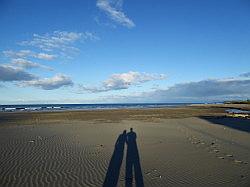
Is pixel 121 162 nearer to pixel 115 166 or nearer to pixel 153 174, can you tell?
pixel 115 166

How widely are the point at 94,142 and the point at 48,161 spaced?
14.4 ft

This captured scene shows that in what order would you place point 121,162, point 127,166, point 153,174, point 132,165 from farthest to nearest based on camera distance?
1. point 121,162
2. point 132,165
3. point 127,166
4. point 153,174

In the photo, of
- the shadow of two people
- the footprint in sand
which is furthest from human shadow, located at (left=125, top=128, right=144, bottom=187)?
the footprint in sand

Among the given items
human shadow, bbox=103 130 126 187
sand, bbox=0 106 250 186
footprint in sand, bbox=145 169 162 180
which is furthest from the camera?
footprint in sand, bbox=145 169 162 180

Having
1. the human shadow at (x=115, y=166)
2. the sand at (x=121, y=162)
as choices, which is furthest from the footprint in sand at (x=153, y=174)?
the human shadow at (x=115, y=166)

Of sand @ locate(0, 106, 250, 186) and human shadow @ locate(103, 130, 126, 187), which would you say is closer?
human shadow @ locate(103, 130, 126, 187)

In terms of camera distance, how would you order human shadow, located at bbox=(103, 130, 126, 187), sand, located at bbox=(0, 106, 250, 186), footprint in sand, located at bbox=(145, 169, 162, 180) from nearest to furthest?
1. human shadow, located at bbox=(103, 130, 126, 187)
2. sand, located at bbox=(0, 106, 250, 186)
3. footprint in sand, located at bbox=(145, 169, 162, 180)

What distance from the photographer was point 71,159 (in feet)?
34.3

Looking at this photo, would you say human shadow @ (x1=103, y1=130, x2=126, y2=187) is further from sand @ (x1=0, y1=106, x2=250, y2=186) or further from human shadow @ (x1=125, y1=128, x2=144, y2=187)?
human shadow @ (x1=125, y1=128, x2=144, y2=187)

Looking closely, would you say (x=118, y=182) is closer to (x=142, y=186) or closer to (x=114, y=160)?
(x=142, y=186)

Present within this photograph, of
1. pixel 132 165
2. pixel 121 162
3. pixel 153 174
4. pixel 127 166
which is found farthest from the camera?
pixel 121 162

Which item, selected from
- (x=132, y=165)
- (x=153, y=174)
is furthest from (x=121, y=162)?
(x=153, y=174)

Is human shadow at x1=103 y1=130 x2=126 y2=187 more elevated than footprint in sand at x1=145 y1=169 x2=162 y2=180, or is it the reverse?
human shadow at x1=103 y1=130 x2=126 y2=187

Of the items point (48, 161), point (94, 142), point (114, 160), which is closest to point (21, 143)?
point (94, 142)
